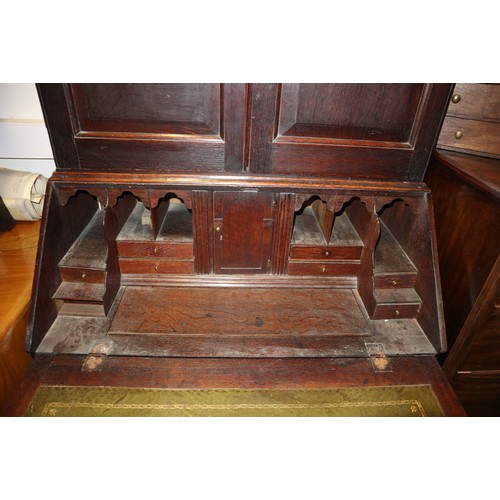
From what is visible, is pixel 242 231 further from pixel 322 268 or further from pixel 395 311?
pixel 395 311

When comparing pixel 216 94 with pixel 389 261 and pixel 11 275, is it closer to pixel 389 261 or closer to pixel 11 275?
pixel 389 261

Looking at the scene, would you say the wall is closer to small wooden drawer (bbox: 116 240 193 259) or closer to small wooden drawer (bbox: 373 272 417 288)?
small wooden drawer (bbox: 116 240 193 259)

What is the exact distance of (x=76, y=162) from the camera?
4.19 feet

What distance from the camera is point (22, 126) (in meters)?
1.79

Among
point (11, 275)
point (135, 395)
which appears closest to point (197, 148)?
point (135, 395)

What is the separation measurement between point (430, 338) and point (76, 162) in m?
1.55

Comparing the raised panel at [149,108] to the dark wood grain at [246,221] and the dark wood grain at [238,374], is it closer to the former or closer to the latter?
the dark wood grain at [246,221]

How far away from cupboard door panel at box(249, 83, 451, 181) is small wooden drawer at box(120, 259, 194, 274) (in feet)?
1.81

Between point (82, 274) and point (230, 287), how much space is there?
63 cm

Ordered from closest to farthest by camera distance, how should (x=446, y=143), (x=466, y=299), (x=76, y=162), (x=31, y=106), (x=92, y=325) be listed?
(x=76, y=162)
(x=92, y=325)
(x=466, y=299)
(x=446, y=143)
(x=31, y=106)

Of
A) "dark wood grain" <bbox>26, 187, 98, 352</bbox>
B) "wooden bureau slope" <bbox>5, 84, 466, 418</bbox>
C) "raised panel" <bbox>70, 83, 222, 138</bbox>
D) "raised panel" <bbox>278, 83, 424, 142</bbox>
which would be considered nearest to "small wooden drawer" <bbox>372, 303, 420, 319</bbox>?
"wooden bureau slope" <bbox>5, 84, 466, 418</bbox>

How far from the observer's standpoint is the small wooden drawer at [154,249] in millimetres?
1479

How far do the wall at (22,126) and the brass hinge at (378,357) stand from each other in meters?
1.90

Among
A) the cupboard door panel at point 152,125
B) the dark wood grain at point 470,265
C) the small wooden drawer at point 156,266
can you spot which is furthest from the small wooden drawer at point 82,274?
the dark wood grain at point 470,265
